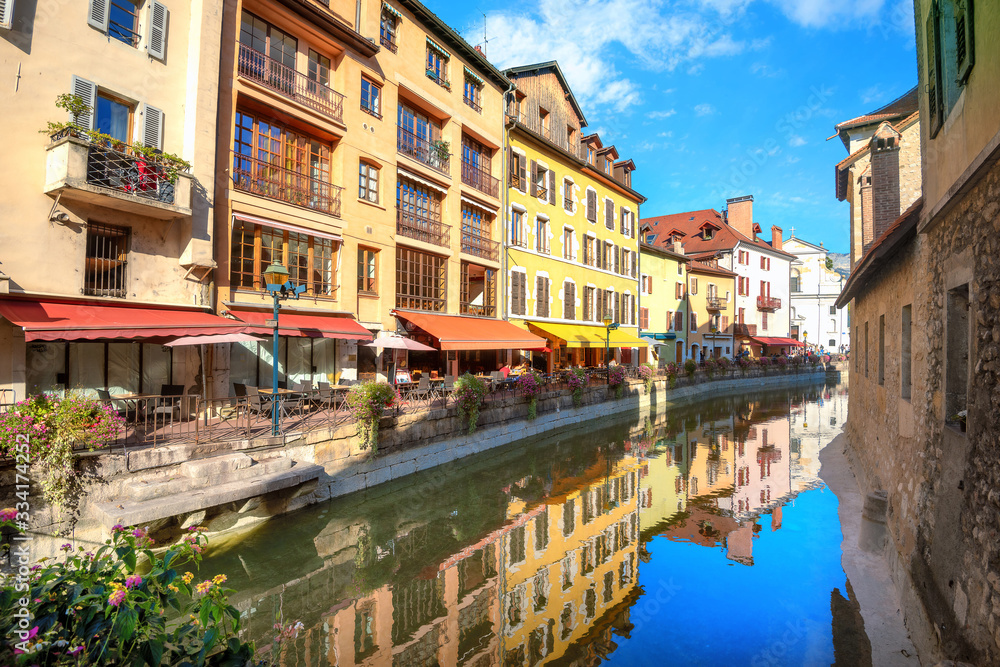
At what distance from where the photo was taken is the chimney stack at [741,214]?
152 ft

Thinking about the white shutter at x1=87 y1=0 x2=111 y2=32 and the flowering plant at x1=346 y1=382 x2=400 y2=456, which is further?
the flowering plant at x1=346 y1=382 x2=400 y2=456

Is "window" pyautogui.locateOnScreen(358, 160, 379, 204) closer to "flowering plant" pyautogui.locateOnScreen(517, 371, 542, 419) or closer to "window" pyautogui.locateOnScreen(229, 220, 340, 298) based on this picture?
"window" pyautogui.locateOnScreen(229, 220, 340, 298)

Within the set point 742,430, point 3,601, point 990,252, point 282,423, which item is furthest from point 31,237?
point 742,430

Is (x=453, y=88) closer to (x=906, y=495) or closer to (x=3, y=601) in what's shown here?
(x=906, y=495)

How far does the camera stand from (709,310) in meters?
40.8

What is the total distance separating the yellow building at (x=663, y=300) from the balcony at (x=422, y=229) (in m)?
19.4

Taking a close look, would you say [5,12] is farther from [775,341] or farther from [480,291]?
[775,341]

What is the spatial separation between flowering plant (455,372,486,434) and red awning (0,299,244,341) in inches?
230

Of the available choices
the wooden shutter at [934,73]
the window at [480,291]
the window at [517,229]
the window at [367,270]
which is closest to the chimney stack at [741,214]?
the window at [517,229]

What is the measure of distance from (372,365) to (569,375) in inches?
327

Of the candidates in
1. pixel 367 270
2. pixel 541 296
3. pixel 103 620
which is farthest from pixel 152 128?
pixel 541 296

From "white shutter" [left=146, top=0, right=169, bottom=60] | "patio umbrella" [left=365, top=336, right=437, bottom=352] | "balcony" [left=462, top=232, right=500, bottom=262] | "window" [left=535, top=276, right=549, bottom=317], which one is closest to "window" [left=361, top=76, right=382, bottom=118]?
"white shutter" [left=146, top=0, right=169, bottom=60]

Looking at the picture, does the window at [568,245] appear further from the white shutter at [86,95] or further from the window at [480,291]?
the white shutter at [86,95]

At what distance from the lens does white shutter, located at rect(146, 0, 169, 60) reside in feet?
34.5
